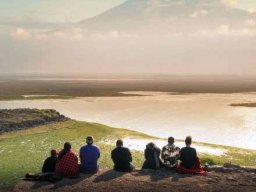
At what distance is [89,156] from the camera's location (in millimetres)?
22219

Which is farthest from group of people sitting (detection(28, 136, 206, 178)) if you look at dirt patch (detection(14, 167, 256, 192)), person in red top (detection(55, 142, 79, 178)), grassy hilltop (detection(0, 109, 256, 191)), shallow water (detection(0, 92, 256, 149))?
shallow water (detection(0, 92, 256, 149))

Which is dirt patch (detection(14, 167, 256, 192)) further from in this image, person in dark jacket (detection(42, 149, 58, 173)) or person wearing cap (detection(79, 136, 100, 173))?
person in dark jacket (detection(42, 149, 58, 173))

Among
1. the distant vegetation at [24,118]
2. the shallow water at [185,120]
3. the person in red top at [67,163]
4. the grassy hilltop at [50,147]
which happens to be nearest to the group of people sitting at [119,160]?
the person in red top at [67,163]

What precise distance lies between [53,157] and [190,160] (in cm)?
688

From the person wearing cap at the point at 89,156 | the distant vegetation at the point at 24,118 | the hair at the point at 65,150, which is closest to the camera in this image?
the hair at the point at 65,150

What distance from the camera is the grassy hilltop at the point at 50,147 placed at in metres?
31.0

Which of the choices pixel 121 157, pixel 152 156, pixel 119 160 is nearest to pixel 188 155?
pixel 152 156

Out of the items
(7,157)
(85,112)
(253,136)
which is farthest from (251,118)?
(7,157)

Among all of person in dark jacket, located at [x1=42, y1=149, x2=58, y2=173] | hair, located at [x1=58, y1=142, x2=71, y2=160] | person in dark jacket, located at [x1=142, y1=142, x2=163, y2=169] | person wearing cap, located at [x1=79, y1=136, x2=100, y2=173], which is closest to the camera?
hair, located at [x1=58, y1=142, x2=71, y2=160]

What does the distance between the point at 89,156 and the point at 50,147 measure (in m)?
19.2

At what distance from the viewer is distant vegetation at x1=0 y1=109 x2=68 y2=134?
180 ft

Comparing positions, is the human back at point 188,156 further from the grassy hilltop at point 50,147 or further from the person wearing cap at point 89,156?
the grassy hilltop at point 50,147

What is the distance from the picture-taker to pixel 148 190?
2038cm

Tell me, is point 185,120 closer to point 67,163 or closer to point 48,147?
point 48,147
